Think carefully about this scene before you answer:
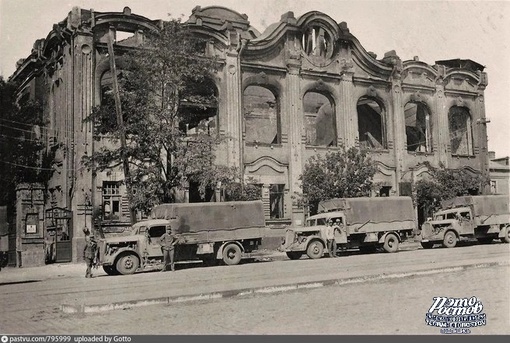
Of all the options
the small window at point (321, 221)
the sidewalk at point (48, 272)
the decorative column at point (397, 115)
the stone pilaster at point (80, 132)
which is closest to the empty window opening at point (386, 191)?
the decorative column at point (397, 115)

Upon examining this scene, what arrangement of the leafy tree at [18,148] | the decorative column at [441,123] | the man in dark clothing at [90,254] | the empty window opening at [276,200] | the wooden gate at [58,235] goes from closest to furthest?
the man in dark clothing at [90,254] → the wooden gate at [58,235] → the leafy tree at [18,148] → the empty window opening at [276,200] → the decorative column at [441,123]

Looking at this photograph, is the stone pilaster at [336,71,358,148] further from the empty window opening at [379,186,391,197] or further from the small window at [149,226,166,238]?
the small window at [149,226,166,238]

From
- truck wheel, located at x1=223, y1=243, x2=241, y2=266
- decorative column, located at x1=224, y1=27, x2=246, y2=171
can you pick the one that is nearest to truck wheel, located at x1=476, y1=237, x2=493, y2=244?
decorative column, located at x1=224, y1=27, x2=246, y2=171

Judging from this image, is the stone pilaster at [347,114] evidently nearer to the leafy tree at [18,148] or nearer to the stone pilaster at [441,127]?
the stone pilaster at [441,127]

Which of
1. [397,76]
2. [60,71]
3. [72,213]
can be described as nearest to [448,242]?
[397,76]

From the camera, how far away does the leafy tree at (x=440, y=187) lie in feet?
106

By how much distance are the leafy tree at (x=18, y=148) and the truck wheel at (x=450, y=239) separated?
19120 millimetres

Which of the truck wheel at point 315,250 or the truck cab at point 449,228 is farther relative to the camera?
the truck cab at point 449,228

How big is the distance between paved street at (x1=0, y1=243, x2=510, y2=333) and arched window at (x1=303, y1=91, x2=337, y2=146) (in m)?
16.9

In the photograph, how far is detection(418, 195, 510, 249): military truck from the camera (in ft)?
85.1

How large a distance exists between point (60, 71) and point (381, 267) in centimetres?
1913

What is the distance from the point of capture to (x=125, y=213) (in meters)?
26.6

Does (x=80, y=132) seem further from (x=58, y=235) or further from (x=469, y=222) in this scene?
(x=469, y=222)

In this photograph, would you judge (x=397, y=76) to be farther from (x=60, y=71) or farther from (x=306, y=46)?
(x=60, y=71)
